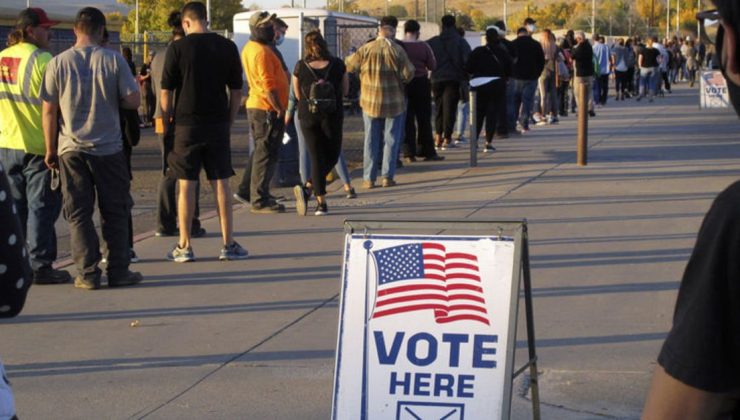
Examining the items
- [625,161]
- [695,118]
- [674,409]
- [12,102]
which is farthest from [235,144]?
[674,409]

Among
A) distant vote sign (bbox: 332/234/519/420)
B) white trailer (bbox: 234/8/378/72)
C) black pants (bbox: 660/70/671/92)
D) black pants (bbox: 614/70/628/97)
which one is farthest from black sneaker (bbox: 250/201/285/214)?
black pants (bbox: 660/70/671/92)

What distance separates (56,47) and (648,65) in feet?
51.8

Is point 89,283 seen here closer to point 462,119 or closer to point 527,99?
point 462,119

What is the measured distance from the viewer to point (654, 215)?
1109 cm

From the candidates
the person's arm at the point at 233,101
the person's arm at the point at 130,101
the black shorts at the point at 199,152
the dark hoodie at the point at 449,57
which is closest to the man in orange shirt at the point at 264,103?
the person's arm at the point at 233,101

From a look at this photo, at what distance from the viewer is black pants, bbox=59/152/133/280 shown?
26.5 feet

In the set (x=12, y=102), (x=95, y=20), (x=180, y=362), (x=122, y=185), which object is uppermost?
(x=95, y=20)

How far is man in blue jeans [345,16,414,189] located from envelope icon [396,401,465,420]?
861 cm

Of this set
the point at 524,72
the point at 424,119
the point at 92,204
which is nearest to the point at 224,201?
the point at 92,204

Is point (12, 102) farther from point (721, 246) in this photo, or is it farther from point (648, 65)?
point (648, 65)

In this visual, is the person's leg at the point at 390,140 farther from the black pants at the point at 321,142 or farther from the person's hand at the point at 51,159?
the person's hand at the point at 51,159

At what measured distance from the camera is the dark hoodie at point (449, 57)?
16.6m

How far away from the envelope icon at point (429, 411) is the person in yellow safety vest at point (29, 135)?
14.8 ft

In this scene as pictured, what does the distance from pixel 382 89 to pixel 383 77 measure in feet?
0.44
